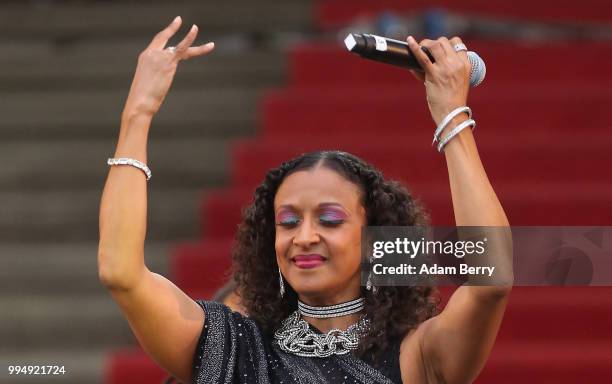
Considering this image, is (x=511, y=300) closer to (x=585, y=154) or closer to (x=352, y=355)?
(x=585, y=154)

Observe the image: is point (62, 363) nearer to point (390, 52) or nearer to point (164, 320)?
point (164, 320)

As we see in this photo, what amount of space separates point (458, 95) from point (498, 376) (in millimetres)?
2082

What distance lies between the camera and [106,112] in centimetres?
560

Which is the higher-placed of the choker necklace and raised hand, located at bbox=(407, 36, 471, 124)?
raised hand, located at bbox=(407, 36, 471, 124)

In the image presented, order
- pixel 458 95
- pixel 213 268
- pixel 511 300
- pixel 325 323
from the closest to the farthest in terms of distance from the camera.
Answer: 1. pixel 458 95
2. pixel 325 323
3. pixel 511 300
4. pixel 213 268

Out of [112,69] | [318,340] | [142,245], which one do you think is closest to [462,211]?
[318,340]

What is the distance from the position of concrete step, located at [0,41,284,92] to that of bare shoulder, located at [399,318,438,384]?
139 inches

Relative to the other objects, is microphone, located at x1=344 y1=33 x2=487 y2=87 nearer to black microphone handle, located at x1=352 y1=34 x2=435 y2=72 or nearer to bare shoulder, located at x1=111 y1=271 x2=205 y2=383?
black microphone handle, located at x1=352 y1=34 x2=435 y2=72

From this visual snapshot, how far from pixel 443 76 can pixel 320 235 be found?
0.35 meters

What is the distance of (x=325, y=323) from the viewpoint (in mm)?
2311

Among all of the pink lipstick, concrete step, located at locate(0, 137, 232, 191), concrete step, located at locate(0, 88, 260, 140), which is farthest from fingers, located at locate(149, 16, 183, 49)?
concrete step, located at locate(0, 88, 260, 140)

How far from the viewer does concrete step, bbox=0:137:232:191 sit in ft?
17.5

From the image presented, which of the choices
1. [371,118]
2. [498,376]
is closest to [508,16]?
[371,118]

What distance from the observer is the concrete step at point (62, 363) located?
14.4 feet
